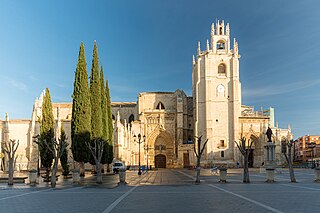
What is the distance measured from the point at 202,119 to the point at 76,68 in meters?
37.7

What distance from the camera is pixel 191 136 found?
2704 inches

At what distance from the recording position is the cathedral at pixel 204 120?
62.3 meters

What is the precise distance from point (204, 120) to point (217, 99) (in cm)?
450

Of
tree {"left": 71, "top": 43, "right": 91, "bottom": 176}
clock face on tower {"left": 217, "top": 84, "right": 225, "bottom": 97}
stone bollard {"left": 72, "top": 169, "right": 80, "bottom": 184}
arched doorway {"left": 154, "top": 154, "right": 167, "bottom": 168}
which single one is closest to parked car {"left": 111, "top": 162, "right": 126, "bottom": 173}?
tree {"left": 71, "top": 43, "right": 91, "bottom": 176}

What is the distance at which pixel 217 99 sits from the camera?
2518 inches

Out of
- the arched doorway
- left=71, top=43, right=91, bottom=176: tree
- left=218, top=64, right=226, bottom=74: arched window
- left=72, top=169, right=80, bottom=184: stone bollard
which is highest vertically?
left=218, top=64, right=226, bottom=74: arched window

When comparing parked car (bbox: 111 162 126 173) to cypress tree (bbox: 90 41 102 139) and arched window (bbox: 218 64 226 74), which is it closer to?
cypress tree (bbox: 90 41 102 139)

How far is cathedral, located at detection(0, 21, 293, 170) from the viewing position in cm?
6228

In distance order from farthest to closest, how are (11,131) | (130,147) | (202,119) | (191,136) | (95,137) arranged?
(191,136), (202,119), (130,147), (11,131), (95,137)

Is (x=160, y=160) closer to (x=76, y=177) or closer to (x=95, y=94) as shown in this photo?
(x=95, y=94)

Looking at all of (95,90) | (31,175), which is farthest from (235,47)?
(31,175)

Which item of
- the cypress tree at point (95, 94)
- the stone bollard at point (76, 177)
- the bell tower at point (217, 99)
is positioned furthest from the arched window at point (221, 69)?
the stone bollard at point (76, 177)

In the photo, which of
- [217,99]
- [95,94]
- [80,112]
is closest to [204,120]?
[217,99]

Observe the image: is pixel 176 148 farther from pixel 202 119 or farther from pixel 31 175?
pixel 31 175
